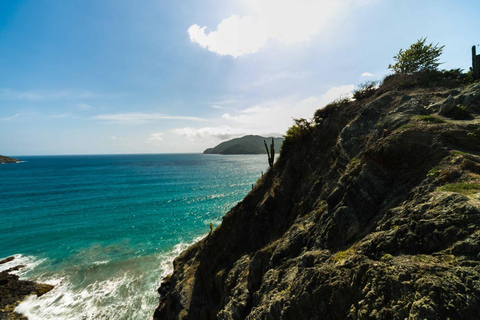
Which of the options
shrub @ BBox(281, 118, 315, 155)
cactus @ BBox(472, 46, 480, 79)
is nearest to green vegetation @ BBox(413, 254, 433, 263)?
shrub @ BBox(281, 118, 315, 155)

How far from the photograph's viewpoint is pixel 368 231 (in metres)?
8.25

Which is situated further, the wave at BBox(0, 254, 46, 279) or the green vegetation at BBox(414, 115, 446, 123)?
the wave at BBox(0, 254, 46, 279)

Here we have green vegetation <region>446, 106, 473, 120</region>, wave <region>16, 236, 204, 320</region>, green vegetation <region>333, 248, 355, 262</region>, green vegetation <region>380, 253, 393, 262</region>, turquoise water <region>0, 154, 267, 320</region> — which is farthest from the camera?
turquoise water <region>0, 154, 267, 320</region>

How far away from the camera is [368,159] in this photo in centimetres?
1059

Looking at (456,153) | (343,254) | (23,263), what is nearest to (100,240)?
(23,263)

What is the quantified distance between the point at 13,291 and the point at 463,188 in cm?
3812

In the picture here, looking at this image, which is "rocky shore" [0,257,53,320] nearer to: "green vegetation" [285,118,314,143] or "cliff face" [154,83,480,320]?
"cliff face" [154,83,480,320]

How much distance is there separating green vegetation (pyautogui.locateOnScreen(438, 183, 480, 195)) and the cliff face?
3 cm

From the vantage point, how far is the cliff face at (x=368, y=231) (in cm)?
541

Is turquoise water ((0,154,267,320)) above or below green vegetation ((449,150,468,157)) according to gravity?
below

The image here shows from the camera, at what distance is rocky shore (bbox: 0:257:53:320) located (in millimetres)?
19141

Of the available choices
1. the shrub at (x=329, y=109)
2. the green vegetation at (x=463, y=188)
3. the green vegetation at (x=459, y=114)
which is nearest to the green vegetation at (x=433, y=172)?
the green vegetation at (x=463, y=188)

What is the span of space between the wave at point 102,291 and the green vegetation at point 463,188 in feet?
81.4

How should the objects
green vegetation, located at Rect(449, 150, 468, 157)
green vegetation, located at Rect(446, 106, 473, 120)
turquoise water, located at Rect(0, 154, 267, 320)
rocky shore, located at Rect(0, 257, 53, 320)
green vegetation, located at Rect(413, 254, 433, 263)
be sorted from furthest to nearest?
turquoise water, located at Rect(0, 154, 267, 320) → rocky shore, located at Rect(0, 257, 53, 320) → green vegetation, located at Rect(446, 106, 473, 120) → green vegetation, located at Rect(449, 150, 468, 157) → green vegetation, located at Rect(413, 254, 433, 263)
